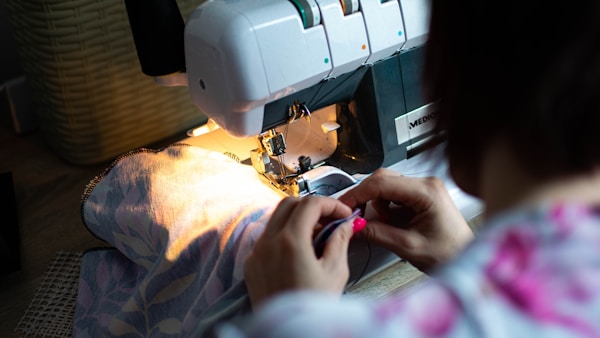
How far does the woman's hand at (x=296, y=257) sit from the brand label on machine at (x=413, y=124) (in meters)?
0.38

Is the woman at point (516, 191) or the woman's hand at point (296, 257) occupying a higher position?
the woman at point (516, 191)

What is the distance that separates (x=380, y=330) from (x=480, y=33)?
0.71 ft

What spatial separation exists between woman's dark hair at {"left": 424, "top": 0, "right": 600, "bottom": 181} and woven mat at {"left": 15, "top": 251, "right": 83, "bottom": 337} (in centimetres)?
81

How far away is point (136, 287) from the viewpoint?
1.09 meters

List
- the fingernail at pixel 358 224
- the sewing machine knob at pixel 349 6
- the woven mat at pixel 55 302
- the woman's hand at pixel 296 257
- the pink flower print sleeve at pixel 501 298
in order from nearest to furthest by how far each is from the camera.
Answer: the pink flower print sleeve at pixel 501 298 → the woman's hand at pixel 296 257 → the fingernail at pixel 358 224 → the sewing machine knob at pixel 349 6 → the woven mat at pixel 55 302

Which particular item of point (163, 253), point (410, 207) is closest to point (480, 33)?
point (410, 207)

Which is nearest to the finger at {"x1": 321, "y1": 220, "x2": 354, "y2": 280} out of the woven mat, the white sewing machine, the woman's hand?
the woman's hand

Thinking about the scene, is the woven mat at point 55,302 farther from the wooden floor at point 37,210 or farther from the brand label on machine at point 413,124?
the brand label on machine at point 413,124

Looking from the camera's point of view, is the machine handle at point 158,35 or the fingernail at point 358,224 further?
the machine handle at point 158,35

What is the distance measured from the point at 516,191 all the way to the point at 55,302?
887 mm

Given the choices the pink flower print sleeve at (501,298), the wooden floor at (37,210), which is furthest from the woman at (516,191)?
the wooden floor at (37,210)

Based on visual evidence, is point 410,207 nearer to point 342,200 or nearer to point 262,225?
point 342,200

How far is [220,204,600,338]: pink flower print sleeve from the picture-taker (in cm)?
43

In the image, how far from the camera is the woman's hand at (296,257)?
74 centimetres
